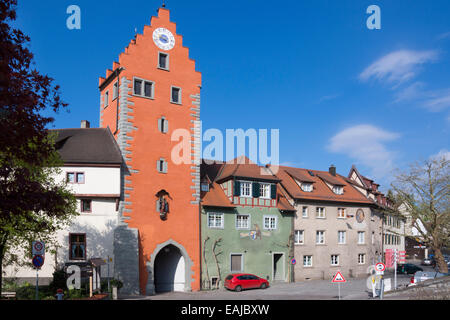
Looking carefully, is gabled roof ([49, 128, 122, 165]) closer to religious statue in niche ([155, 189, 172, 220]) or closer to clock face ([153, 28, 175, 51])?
religious statue in niche ([155, 189, 172, 220])

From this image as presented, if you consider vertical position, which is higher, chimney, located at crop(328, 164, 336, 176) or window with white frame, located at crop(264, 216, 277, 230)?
chimney, located at crop(328, 164, 336, 176)

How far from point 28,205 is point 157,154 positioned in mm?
22949

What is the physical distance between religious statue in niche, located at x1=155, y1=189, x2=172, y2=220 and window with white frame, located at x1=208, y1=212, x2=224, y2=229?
4.60 meters

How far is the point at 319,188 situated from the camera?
5031 cm

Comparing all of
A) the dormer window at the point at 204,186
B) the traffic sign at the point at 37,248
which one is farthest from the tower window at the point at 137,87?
the traffic sign at the point at 37,248

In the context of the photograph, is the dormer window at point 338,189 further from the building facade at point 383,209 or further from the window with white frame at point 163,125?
the window with white frame at point 163,125

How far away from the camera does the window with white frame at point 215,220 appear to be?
1535 inches

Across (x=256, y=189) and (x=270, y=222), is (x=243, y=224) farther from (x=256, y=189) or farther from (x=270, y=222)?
(x=256, y=189)

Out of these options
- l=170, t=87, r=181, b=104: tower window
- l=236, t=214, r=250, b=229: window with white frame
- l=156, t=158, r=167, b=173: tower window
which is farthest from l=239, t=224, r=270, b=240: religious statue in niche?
l=170, t=87, r=181, b=104: tower window

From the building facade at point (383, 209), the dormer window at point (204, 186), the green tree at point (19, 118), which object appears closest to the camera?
the green tree at point (19, 118)

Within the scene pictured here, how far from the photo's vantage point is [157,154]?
36469mm

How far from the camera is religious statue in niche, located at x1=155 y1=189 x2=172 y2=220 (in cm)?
3562

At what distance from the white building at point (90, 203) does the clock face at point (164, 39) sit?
35.2 ft
